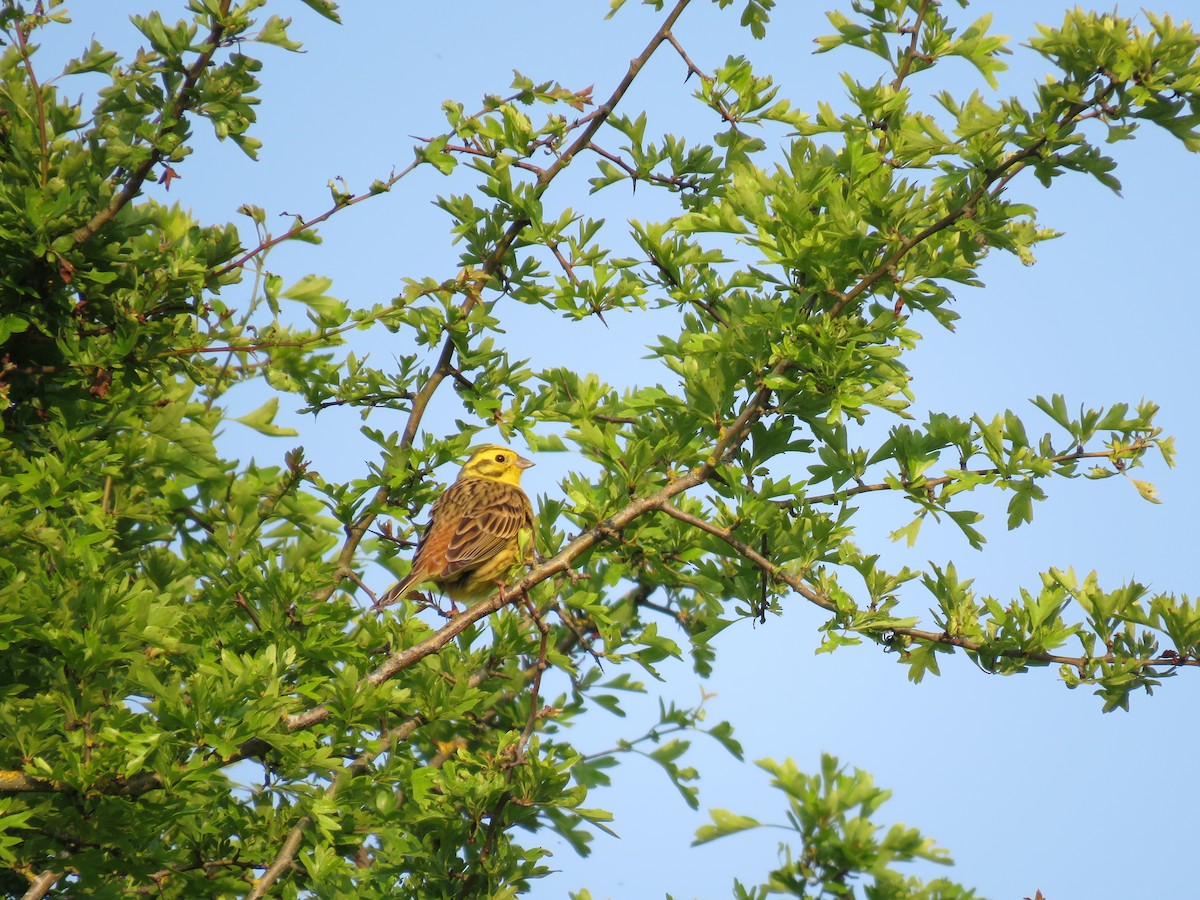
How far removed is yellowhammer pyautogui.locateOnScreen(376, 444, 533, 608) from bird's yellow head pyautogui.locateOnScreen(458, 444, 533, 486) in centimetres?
37

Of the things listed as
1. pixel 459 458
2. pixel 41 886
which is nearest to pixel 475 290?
pixel 459 458

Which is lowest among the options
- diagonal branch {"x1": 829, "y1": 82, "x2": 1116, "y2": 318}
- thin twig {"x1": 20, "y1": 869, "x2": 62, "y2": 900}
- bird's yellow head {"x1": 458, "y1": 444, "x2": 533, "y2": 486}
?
thin twig {"x1": 20, "y1": 869, "x2": 62, "y2": 900}

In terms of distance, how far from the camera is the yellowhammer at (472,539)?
24.9 feet

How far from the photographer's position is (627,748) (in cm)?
594

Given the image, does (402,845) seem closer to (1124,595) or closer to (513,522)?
(1124,595)

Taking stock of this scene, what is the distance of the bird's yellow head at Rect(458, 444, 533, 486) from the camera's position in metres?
9.41

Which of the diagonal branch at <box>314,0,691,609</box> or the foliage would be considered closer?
the foliage

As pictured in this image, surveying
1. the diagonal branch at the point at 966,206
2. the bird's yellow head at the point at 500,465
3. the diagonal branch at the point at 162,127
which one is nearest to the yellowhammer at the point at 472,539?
the bird's yellow head at the point at 500,465

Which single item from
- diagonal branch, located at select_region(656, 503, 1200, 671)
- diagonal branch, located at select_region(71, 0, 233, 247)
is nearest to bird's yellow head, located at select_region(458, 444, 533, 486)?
diagonal branch, located at select_region(71, 0, 233, 247)

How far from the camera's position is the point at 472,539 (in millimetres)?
7852

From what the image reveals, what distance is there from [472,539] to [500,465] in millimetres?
1635

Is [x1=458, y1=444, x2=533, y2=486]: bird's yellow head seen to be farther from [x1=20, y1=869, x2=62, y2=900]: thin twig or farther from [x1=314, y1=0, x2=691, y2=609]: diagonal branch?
[x1=20, y1=869, x2=62, y2=900]: thin twig

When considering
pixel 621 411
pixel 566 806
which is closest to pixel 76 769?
pixel 566 806

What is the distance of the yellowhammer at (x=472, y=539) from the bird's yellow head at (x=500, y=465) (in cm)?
37
